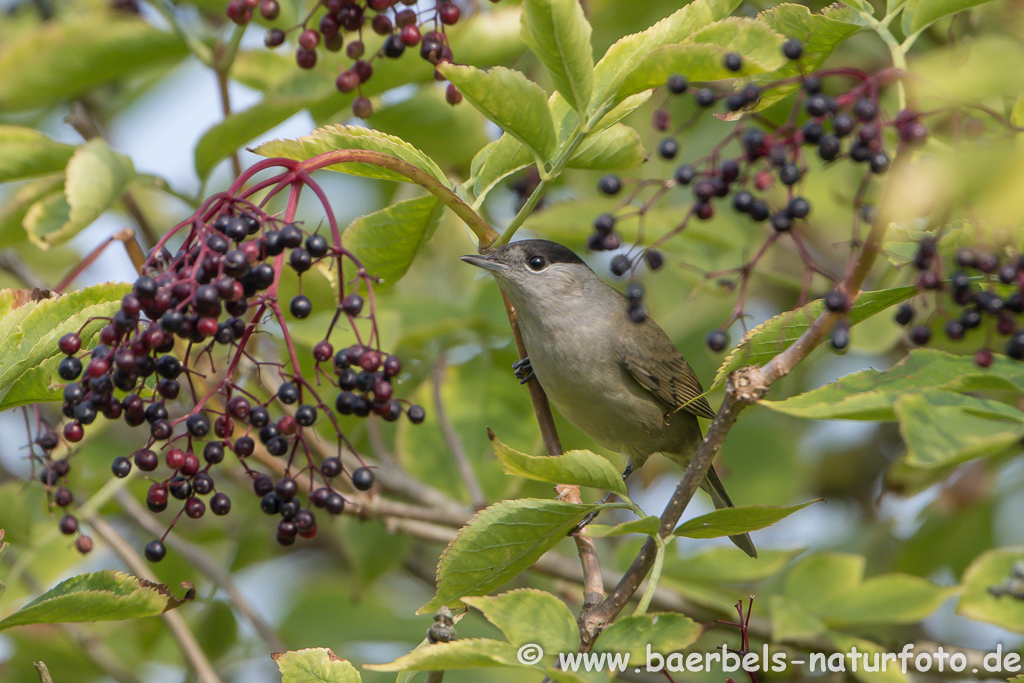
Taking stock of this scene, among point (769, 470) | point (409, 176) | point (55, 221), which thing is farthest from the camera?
point (769, 470)

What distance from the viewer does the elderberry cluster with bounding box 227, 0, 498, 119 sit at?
315 cm

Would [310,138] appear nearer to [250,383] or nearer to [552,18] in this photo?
[552,18]

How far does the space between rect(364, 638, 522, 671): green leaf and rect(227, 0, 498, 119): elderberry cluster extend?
1.87 meters

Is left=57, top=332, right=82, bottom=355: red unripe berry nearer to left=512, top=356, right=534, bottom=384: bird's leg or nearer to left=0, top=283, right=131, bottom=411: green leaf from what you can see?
left=0, top=283, right=131, bottom=411: green leaf

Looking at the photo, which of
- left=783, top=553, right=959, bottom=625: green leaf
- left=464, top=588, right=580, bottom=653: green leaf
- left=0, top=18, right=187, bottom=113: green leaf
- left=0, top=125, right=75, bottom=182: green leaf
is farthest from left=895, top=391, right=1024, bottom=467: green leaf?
left=0, top=18, right=187, bottom=113: green leaf

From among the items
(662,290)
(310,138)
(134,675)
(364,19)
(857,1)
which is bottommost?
(134,675)

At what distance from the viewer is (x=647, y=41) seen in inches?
95.5

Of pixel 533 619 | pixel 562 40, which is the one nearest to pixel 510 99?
pixel 562 40

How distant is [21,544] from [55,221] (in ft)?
4.01

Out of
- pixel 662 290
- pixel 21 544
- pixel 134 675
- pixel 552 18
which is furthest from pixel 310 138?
pixel 134 675

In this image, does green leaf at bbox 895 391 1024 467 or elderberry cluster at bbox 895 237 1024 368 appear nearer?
green leaf at bbox 895 391 1024 467

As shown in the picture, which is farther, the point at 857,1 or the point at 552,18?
the point at 857,1

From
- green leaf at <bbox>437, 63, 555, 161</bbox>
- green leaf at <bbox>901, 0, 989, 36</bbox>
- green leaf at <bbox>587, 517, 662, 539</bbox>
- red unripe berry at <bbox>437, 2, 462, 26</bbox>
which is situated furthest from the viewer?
red unripe berry at <bbox>437, 2, 462, 26</bbox>

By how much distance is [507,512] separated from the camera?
7.23 ft
